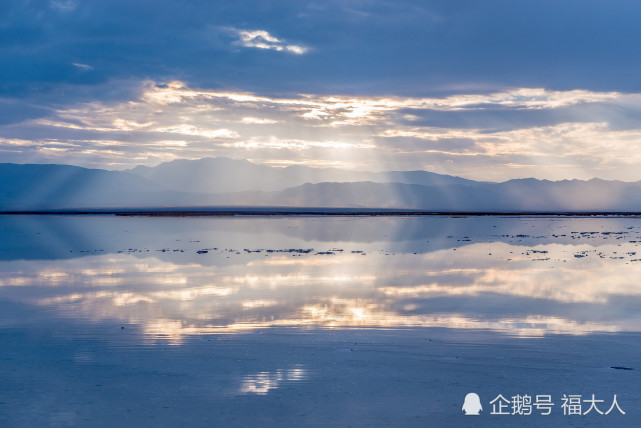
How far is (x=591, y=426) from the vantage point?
313 inches

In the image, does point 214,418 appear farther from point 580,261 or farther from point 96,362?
point 580,261

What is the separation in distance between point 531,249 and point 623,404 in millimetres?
25210

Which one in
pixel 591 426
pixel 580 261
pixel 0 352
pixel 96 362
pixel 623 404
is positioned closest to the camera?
pixel 591 426

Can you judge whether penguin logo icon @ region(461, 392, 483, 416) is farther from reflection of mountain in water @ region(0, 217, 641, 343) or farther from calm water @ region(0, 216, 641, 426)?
reflection of mountain in water @ region(0, 217, 641, 343)

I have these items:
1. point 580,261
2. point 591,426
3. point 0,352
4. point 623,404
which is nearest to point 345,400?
point 591,426

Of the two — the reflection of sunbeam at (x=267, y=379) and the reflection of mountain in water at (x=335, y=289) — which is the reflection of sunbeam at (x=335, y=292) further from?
the reflection of sunbeam at (x=267, y=379)

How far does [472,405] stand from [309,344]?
3.88 metres

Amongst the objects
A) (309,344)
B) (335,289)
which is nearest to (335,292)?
(335,289)

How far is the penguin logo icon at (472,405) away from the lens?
8344mm

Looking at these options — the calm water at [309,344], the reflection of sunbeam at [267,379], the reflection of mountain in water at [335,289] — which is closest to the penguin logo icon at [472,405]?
the calm water at [309,344]

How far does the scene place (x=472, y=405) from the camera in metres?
8.49

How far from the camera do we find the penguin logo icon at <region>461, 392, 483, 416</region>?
8344 mm

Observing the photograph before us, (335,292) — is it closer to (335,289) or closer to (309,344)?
(335,289)

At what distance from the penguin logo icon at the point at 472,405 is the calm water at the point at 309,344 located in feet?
0.40
